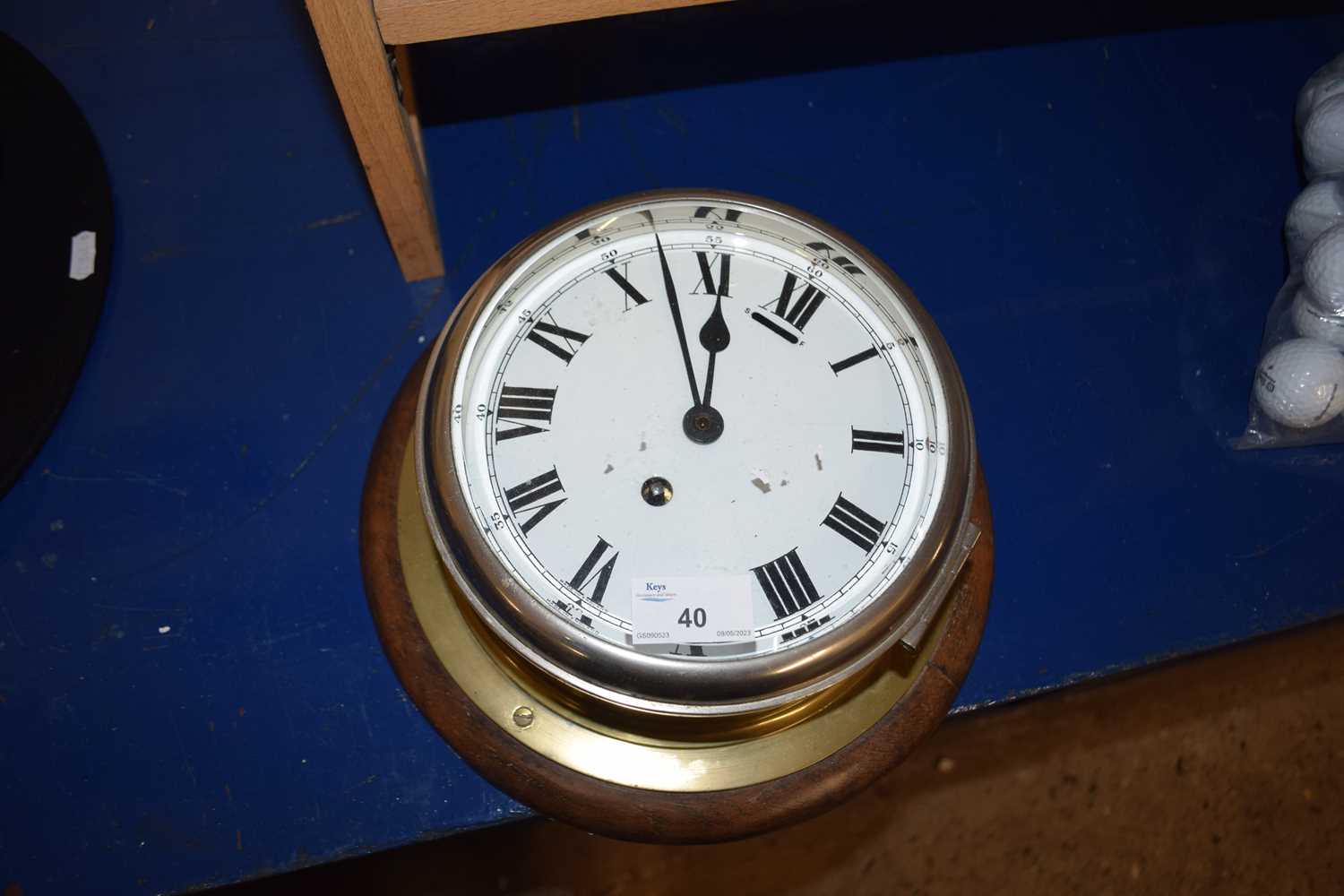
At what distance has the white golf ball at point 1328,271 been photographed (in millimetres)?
1094

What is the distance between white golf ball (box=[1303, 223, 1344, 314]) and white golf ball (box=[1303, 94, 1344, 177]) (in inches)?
3.9

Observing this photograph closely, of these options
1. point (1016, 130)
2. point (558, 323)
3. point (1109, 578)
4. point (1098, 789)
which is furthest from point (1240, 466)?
point (558, 323)

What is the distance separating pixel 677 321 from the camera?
917 mm

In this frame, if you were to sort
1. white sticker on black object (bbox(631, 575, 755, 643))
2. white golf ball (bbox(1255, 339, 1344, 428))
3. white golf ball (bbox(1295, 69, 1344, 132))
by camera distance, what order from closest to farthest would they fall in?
white sticker on black object (bbox(631, 575, 755, 643)) → white golf ball (bbox(1255, 339, 1344, 428)) → white golf ball (bbox(1295, 69, 1344, 132))

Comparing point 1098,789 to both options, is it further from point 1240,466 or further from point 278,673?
point 278,673

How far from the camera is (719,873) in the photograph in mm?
1457

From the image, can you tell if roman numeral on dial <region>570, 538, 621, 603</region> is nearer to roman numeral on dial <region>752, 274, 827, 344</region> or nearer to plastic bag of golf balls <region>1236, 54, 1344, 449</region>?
roman numeral on dial <region>752, 274, 827, 344</region>

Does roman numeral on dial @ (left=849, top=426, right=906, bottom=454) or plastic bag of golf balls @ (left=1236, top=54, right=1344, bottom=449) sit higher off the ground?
roman numeral on dial @ (left=849, top=426, right=906, bottom=454)

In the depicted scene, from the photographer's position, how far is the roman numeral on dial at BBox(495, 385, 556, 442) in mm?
877

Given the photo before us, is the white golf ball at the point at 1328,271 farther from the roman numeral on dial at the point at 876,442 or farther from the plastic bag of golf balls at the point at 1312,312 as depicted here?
the roman numeral on dial at the point at 876,442

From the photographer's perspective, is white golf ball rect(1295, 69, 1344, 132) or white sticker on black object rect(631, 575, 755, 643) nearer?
white sticker on black object rect(631, 575, 755, 643)

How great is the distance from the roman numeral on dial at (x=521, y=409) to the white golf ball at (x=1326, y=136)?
0.84 meters

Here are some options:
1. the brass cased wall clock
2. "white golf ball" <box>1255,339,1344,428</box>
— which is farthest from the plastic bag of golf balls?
the brass cased wall clock

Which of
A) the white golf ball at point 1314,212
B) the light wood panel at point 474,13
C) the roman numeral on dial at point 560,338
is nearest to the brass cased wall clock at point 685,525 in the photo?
the roman numeral on dial at point 560,338
